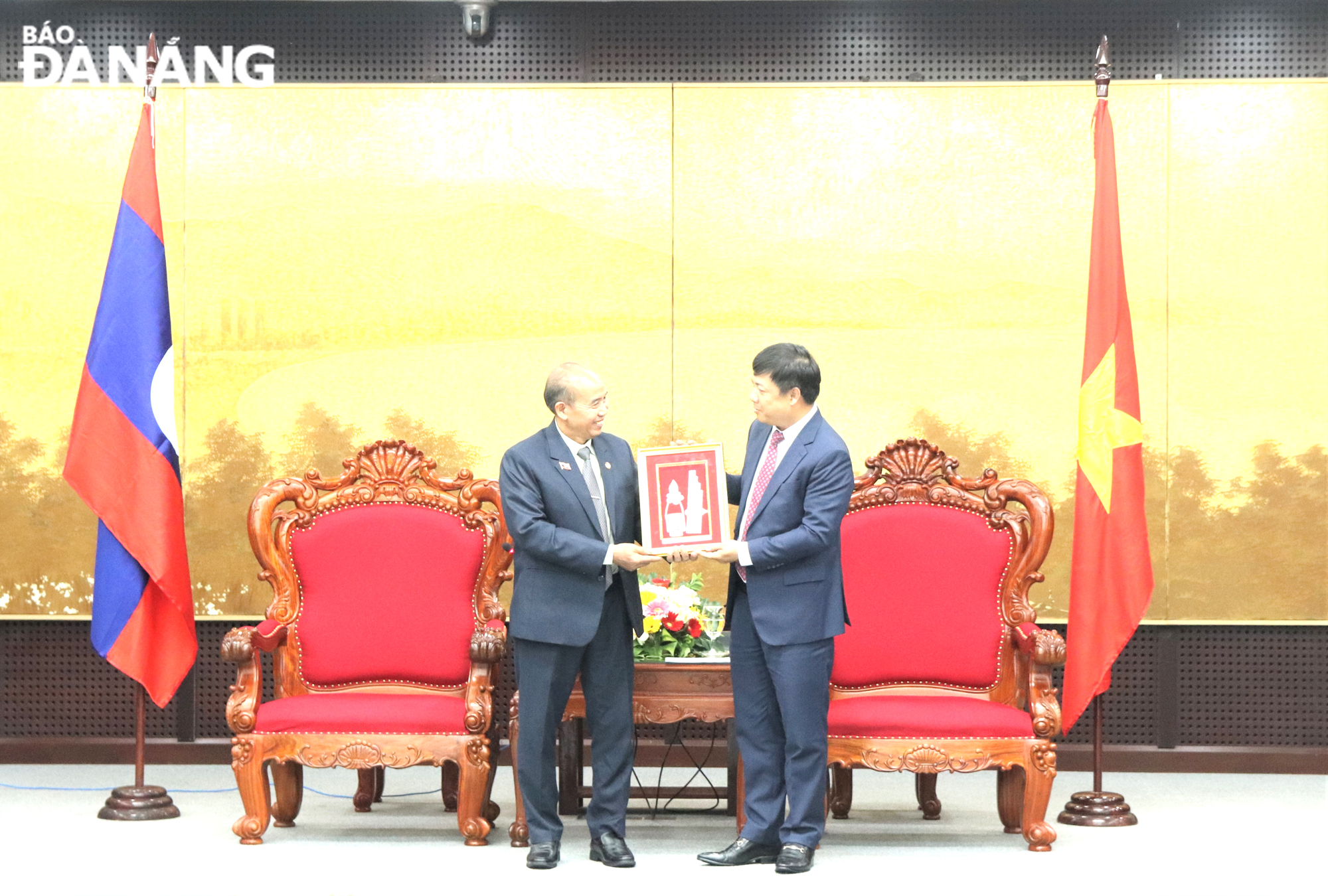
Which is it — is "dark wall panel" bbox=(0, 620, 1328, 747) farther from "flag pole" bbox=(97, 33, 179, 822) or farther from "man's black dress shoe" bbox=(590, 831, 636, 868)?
"man's black dress shoe" bbox=(590, 831, 636, 868)

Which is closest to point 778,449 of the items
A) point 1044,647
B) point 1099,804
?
point 1044,647

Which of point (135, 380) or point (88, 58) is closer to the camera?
point (135, 380)

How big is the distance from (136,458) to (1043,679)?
11.4ft

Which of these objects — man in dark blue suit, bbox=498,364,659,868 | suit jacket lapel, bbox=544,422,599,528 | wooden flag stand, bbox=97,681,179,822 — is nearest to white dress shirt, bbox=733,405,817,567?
man in dark blue suit, bbox=498,364,659,868

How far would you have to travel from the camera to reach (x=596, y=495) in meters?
4.90

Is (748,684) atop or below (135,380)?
below

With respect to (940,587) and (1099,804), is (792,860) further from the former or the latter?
(1099,804)

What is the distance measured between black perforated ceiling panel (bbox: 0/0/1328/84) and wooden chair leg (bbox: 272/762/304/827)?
3293mm

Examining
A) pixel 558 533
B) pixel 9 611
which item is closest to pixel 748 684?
pixel 558 533

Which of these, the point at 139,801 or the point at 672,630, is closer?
the point at 672,630

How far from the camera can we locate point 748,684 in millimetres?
4824

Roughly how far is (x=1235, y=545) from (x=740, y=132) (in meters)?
3.00

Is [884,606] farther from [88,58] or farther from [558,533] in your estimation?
[88,58]

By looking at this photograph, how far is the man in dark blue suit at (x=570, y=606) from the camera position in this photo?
4746 mm
